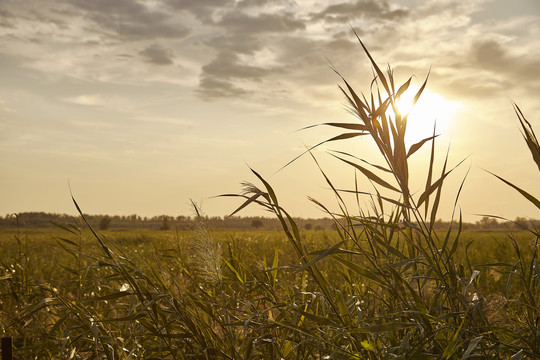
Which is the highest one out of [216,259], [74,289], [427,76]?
[427,76]

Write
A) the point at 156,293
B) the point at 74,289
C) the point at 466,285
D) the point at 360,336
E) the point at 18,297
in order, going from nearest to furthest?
the point at 466,285 → the point at 360,336 → the point at 156,293 → the point at 18,297 → the point at 74,289

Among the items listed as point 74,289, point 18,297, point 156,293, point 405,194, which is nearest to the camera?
point 405,194

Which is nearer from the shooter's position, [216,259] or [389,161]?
[389,161]

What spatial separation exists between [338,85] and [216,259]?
2.72 feet

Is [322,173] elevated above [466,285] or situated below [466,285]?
above

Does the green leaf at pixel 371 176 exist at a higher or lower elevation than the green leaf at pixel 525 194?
higher

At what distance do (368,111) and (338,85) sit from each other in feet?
0.50

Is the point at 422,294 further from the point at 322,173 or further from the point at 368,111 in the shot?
the point at 368,111

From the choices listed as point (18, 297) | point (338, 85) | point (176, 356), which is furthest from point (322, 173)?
point (18, 297)

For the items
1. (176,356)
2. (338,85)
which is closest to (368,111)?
(338,85)

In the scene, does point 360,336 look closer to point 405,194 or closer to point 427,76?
point 405,194

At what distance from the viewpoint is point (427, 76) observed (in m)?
2.06

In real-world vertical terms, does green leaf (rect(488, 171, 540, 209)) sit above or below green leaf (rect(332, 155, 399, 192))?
below

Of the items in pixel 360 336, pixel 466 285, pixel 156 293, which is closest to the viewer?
pixel 466 285
